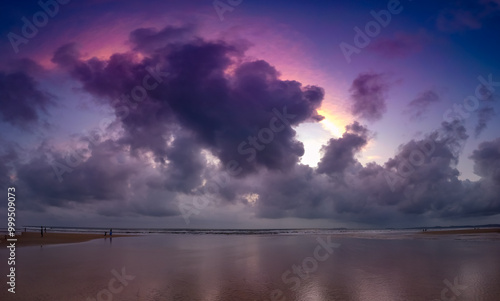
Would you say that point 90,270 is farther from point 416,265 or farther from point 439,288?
point 416,265

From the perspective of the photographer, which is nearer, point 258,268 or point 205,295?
point 205,295

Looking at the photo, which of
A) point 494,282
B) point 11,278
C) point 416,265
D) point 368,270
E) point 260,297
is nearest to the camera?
point 260,297

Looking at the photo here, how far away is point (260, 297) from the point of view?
1532 cm

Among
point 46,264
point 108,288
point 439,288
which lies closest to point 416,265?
point 439,288

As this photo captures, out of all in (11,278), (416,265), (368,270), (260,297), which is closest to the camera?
(260,297)

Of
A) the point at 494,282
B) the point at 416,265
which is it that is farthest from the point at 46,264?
the point at 494,282

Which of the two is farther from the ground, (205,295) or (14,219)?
(14,219)

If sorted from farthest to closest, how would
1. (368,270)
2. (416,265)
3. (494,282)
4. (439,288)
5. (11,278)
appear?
1. (416,265)
2. (368,270)
3. (11,278)
4. (494,282)
5. (439,288)

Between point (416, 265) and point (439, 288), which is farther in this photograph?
point (416, 265)

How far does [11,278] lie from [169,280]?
10.7 meters

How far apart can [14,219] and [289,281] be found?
58.8 feet

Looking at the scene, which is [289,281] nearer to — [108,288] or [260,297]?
[260,297]

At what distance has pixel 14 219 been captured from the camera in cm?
1875

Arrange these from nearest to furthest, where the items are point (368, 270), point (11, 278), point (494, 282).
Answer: point (494, 282) < point (11, 278) < point (368, 270)
